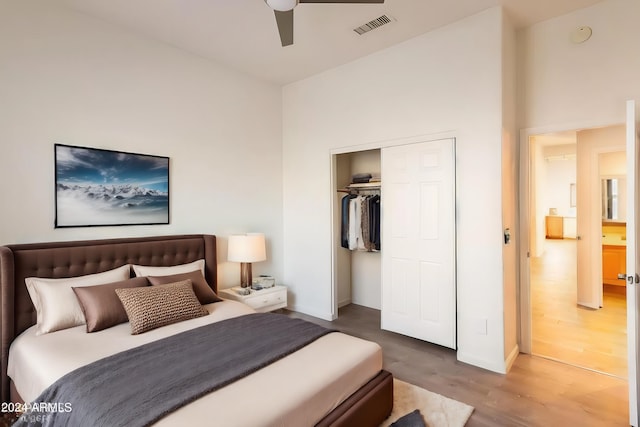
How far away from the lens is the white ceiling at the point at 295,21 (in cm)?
282

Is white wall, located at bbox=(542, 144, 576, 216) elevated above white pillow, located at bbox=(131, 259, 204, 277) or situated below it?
above

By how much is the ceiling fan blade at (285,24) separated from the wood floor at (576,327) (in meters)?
3.80

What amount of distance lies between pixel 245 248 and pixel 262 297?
621mm

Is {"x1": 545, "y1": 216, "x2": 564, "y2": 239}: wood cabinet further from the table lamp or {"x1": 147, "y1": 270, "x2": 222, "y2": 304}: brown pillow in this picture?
{"x1": 147, "y1": 270, "x2": 222, "y2": 304}: brown pillow

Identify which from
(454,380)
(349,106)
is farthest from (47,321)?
(349,106)

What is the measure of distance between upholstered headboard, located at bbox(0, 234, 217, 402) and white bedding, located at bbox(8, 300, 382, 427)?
151 millimetres

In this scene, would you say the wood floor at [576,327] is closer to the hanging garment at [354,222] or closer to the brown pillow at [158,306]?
the hanging garment at [354,222]

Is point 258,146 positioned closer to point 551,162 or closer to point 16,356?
point 16,356

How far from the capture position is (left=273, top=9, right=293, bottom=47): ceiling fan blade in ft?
7.75

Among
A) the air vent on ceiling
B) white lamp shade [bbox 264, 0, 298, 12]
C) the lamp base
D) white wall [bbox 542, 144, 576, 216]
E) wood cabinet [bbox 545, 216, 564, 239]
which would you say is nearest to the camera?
white lamp shade [bbox 264, 0, 298, 12]

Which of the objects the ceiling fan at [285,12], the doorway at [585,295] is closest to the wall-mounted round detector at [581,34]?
the doorway at [585,295]

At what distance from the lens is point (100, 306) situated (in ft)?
7.89

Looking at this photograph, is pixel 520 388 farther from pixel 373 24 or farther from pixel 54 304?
pixel 54 304

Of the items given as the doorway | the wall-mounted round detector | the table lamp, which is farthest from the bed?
the wall-mounted round detector
